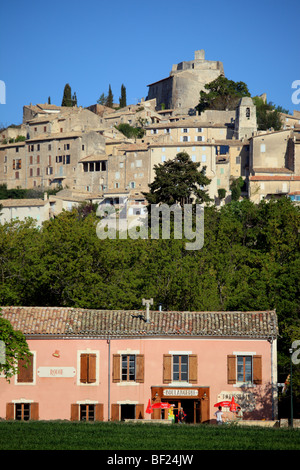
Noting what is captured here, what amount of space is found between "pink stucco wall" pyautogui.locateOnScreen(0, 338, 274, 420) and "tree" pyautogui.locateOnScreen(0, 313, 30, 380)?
1.43 metres

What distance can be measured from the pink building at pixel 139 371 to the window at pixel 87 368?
39 mm

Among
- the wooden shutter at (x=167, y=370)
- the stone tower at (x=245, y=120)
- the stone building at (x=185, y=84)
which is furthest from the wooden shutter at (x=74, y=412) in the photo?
the stone building at (x=185, y=84)

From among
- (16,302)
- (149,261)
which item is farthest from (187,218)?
(16,302)

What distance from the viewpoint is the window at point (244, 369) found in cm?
3306

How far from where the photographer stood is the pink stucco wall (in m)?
32.7

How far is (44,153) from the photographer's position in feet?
362

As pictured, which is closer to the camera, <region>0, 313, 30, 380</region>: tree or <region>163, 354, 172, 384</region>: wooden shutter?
<region>0, 313, 30, 380</region>: tree

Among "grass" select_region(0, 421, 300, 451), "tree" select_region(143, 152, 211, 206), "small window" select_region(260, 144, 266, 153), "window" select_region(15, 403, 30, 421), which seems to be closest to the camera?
"grass" select_region(0, 421, 300, 451)

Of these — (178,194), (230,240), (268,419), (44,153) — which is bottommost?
(268,419)

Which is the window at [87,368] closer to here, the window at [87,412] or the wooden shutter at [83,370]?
the wooden shutter at [83,370]

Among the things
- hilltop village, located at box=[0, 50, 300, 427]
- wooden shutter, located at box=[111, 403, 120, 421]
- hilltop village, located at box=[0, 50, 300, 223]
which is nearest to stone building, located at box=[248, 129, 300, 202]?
hilltop village, located at box=[0, 50, 300, 223]

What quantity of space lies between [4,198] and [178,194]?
126 ft

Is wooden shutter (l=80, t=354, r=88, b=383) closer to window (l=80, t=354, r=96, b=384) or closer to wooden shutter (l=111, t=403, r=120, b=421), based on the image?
window (l=80, t=354, r=96, b=384)
